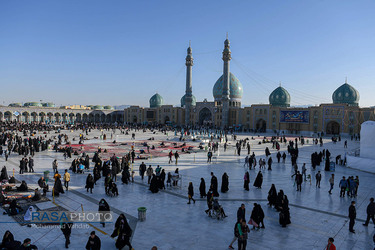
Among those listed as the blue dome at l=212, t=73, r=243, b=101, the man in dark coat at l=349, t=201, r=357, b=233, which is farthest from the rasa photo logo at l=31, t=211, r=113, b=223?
the blue dome at l=212, t=73, r=243, b=101

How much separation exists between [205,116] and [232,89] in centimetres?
951

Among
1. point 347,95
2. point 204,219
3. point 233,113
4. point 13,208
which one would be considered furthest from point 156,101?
point 204,219

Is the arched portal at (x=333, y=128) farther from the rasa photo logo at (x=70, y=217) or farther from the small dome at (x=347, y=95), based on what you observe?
the rasa photo logo at (x=70, y=217)

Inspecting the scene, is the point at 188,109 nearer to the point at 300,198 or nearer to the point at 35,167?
the point at 35,167

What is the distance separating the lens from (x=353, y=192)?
37.8 ft

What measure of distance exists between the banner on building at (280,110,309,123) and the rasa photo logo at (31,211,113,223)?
45.5 m

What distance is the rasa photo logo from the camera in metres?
8.49

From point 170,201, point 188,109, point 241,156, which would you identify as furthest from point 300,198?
point 188,109

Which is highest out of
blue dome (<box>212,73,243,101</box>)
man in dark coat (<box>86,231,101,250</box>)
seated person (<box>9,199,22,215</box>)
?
blue dome (<box>212,73,243,101</box>)

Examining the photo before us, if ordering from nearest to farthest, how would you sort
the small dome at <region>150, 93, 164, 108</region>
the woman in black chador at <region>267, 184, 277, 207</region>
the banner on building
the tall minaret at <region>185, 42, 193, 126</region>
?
the woman in black chador at <region>267, 184, 277, 207</region>, the banner on building, the tall minaret at <region>185, 42, 193, 126</region>, the small dome at <region>150, 93, 164, 108</region>

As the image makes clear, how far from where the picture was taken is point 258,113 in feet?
179

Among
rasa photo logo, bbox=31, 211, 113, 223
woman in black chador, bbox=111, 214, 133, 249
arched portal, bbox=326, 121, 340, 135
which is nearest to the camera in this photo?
woman in black chador, bbox=111, 214, 133, 249

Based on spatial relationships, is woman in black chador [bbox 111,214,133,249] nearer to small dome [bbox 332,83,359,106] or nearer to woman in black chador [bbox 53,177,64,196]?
woman in black chador [bbox 53,177,64,196]

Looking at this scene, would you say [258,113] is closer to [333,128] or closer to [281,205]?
[333,128]
